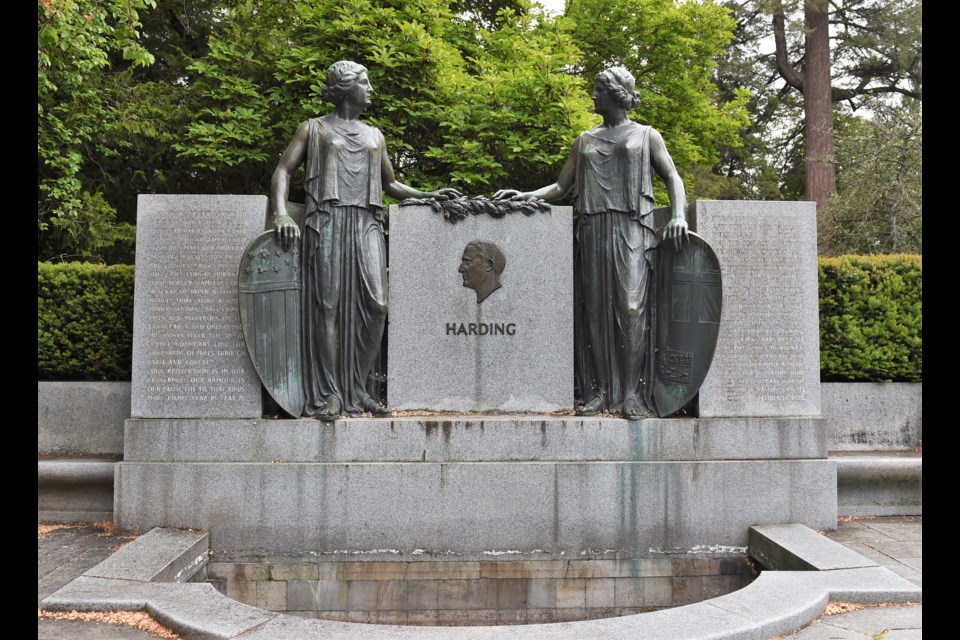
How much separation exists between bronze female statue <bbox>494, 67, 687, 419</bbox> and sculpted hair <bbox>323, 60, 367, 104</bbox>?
5.24 ft

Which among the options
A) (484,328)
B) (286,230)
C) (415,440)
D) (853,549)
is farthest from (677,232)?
(286,230)

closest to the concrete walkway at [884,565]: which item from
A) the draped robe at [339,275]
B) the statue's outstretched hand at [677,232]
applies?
the statue's outstretched hand at [677,232]

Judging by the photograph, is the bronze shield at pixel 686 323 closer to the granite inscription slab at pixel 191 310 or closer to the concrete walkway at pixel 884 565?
the concrete walkway at pixel 884 565

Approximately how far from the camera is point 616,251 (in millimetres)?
6273

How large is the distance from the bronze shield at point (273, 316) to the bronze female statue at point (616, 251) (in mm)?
1970

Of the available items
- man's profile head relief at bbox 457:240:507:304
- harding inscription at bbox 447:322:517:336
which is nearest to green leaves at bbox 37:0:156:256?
man's profile head relief at bbox 457:240:507:304

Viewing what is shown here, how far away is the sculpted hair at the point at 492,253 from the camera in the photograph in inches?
249

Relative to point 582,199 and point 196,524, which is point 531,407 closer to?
point 582,199

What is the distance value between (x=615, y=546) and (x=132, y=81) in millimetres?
11932

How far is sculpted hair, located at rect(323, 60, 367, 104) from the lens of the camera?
6.27 m

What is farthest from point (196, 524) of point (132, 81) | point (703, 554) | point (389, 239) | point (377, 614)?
point (132, 81)

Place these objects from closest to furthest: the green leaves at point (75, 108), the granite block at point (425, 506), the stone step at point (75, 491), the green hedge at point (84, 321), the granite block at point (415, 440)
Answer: the granite block at point (425, 506)
the granite block at point (415, 440)
the stone step at point (75, 491)
the green hedge at point (84, 321)
the green leaves at point (75, 108)

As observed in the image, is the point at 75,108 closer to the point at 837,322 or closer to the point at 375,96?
the point at 375,96

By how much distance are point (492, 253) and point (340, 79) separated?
1980 mm
